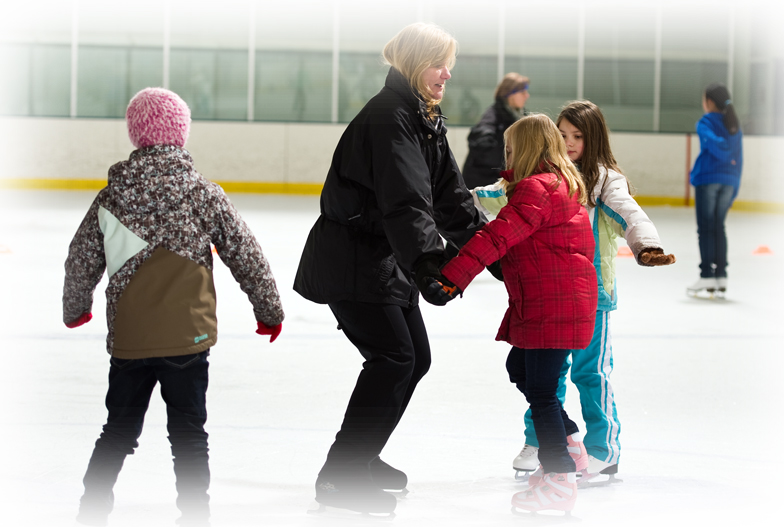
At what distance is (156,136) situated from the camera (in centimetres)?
245

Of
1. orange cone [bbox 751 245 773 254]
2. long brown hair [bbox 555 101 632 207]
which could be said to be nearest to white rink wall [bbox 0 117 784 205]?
orange cone [bbox 751 245 773 254]

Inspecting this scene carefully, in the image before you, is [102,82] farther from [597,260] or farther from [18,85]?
[597,260]

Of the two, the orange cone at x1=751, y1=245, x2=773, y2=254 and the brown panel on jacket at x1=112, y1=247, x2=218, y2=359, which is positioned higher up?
the brown panel on jacket at x1=112, y1=247, x2=218, y2=359

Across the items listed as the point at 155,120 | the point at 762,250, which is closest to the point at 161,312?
the point at 155,120

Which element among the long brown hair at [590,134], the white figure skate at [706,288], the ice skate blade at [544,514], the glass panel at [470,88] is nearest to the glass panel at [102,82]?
the glass panel at [470,88]

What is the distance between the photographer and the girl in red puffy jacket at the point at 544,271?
2.63 m

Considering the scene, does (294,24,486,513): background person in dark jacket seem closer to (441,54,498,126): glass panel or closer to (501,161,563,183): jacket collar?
(501,161,563,183): jacket collar

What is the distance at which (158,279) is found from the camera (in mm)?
2434

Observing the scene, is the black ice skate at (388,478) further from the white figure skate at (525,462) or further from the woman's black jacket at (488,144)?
the woman's black jacket at (488,144)

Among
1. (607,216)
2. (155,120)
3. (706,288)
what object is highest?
(155,120)

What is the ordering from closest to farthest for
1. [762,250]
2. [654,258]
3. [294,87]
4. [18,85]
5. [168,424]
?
[168,424] < [654,258] < [762,250] < [18,85] < [294,87]

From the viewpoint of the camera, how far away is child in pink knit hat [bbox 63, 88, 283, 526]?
2.42 meters

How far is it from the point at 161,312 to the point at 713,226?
18.2ft

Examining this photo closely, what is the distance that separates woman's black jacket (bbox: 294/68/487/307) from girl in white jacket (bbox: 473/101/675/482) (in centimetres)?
41
